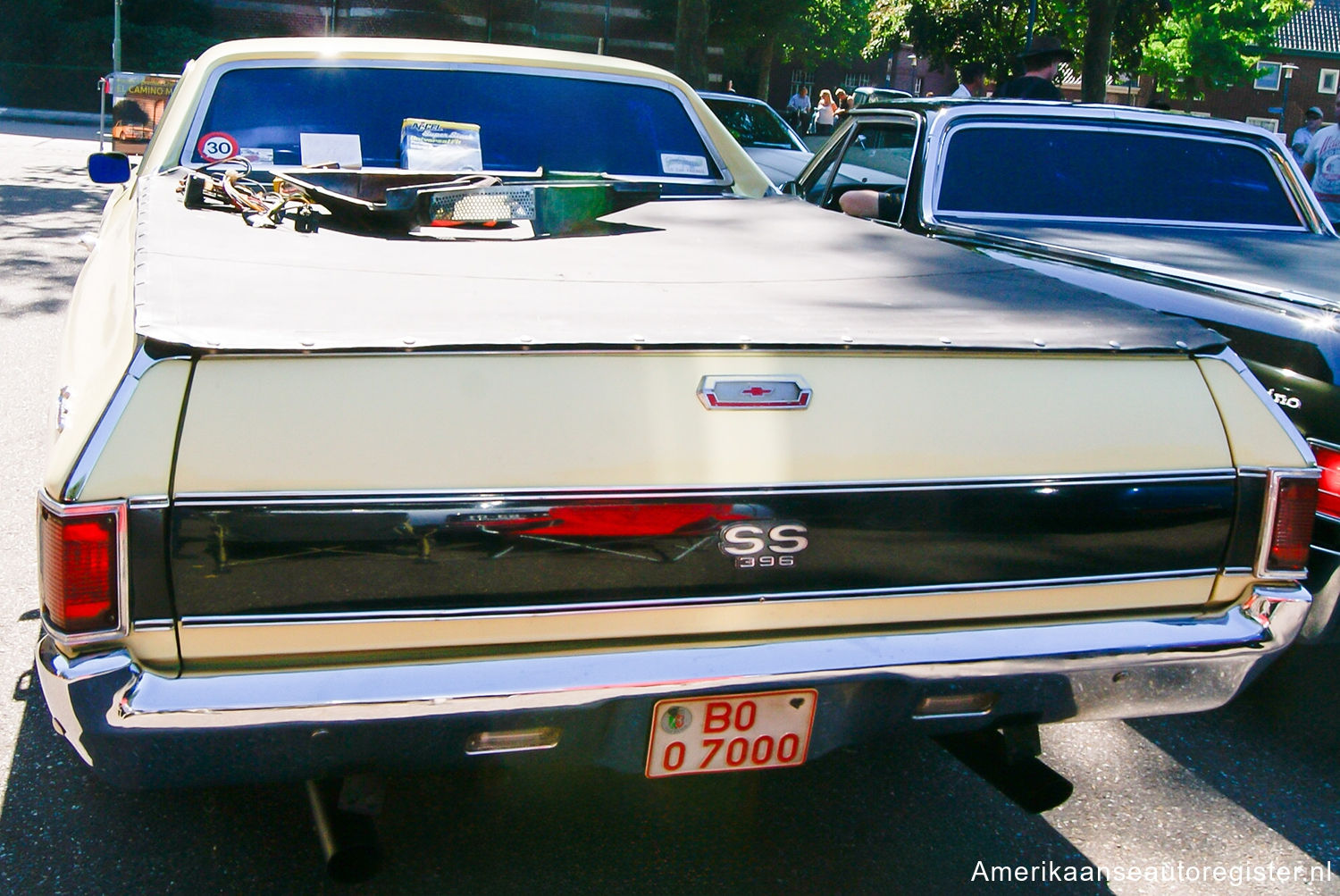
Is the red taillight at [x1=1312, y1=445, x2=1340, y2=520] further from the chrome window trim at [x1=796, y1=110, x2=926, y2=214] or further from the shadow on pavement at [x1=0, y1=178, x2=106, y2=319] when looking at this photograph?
the shadow on pavement at [x1=0, y1=178, x2=106, y2=319]

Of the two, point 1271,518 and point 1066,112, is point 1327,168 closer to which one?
point 1066,112

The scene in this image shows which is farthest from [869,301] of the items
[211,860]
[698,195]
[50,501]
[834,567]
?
[698,195]

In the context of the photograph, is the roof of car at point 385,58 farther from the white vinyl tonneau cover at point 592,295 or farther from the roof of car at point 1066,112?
the roof of car at point 1066,112

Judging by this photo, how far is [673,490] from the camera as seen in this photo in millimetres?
1963

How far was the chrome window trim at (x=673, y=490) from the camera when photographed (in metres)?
1.82

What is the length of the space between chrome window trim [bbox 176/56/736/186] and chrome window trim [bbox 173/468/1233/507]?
2399mm

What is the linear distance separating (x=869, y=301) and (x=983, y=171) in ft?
9.08

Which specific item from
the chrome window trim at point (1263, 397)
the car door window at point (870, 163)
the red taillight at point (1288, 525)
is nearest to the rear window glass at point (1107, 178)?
the car door window at point (870, 163)

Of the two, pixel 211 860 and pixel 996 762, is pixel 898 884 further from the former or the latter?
pixel 211 860

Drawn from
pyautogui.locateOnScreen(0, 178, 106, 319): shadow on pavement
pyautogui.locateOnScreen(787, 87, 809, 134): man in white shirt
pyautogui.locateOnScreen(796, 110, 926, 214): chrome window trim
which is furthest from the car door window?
pyautogui.locateOnScreen(787, 87, 809, 134): man in white shirt

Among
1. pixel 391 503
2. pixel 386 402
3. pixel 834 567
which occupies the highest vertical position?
pixel 386 402

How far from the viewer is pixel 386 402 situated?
1889 mm

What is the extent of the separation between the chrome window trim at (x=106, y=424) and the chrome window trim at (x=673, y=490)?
0.45 feet

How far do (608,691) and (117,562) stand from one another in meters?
0.77
